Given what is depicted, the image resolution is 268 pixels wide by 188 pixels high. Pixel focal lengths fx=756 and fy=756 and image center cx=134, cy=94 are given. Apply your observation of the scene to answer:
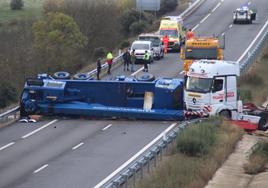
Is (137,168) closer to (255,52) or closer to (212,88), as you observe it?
(212,88)

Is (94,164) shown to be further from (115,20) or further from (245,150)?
(115,20)

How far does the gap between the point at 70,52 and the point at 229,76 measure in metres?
30.0

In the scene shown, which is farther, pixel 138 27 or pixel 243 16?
pixel 243 16

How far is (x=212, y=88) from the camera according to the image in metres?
33.0

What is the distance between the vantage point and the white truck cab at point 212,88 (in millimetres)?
32969

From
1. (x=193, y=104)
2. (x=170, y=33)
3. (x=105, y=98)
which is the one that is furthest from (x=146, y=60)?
(x=193, y=104)

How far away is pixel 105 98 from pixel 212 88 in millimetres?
5189

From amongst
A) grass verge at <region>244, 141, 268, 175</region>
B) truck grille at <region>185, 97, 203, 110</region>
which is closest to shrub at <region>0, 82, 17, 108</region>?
truck grille at <region>185, 97, 203, 110</region>

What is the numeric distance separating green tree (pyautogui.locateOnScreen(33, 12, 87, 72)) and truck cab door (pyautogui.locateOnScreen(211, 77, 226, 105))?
90.2ft

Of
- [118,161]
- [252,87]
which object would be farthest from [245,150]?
[252,87]

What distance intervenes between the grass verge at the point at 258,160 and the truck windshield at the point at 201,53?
55.7 feet

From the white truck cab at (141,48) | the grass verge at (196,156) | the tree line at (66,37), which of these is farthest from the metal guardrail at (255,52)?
the grass verge at (196,156)

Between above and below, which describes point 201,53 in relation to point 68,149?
above

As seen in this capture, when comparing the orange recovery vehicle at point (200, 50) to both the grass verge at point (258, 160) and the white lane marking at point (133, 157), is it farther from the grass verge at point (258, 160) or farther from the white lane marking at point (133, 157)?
the grass verge at point (258, 160)
